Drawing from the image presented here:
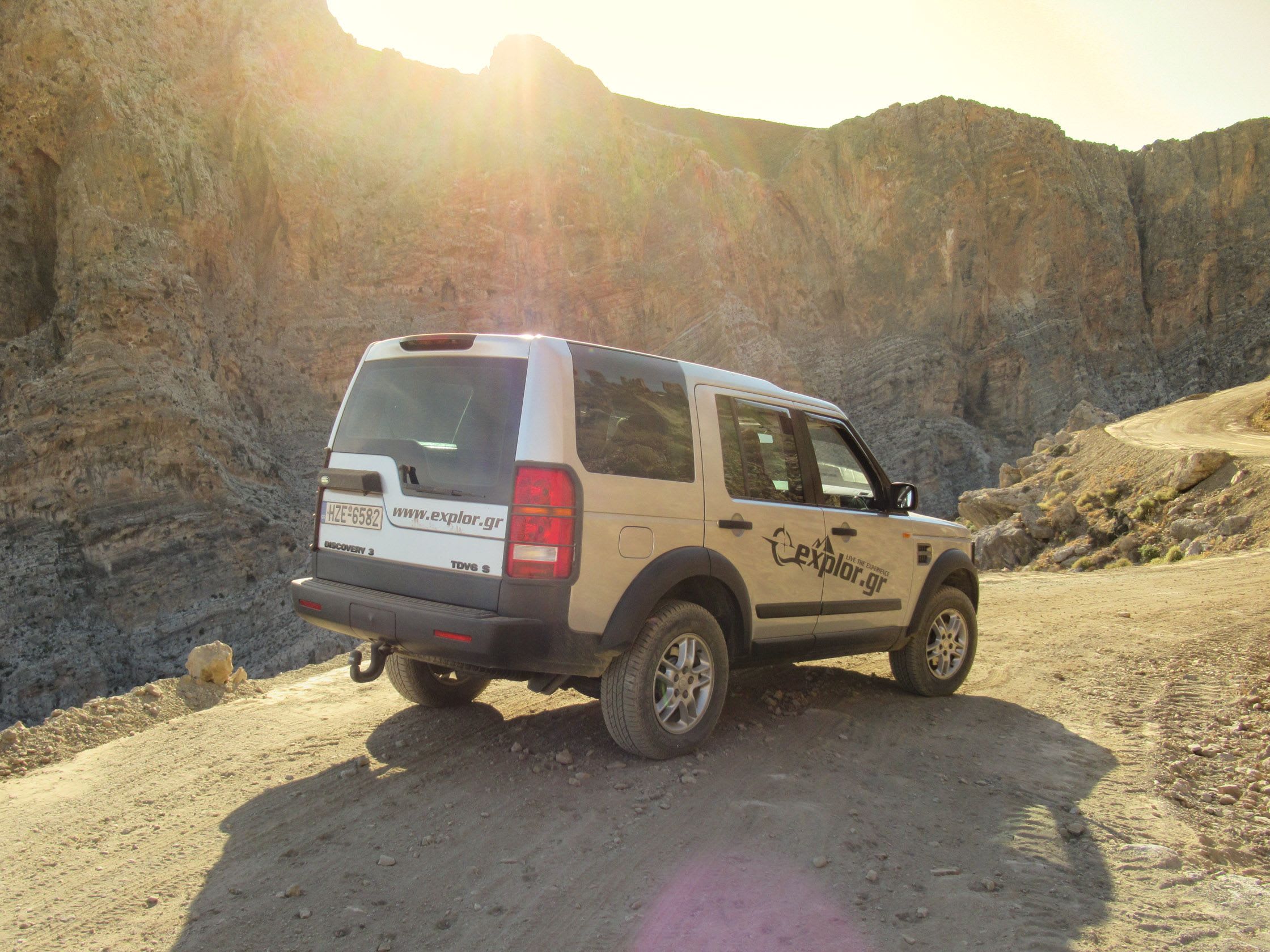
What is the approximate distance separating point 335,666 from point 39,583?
24130mm

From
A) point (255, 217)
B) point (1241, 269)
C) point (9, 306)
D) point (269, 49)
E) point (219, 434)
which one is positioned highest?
point (269, 49)

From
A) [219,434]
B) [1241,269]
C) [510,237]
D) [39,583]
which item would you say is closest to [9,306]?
[219,434]

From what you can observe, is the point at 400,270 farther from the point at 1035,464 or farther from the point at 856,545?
the point at 856,545

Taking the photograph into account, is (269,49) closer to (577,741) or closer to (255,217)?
(255,217)

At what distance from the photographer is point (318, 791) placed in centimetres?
396

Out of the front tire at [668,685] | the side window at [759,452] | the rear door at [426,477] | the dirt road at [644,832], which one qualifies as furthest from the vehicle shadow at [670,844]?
the side window at [759,452]

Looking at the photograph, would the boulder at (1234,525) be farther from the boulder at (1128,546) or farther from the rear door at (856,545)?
the rear door at (856,545)

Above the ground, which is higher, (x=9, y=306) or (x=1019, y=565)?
(x=9, y=306)

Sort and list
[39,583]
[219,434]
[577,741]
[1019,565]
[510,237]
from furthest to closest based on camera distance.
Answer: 1. [510,237]
2. [219,434]
3. [39,583]
4. [1019,565]
5. [577,741]

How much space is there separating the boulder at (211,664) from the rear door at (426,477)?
2552 millimetres

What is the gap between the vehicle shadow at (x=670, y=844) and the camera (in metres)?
2.83

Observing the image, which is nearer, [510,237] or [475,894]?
[475,894]

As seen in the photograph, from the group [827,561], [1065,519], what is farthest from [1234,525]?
[827,561]

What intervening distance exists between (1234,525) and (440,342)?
53.1ft
